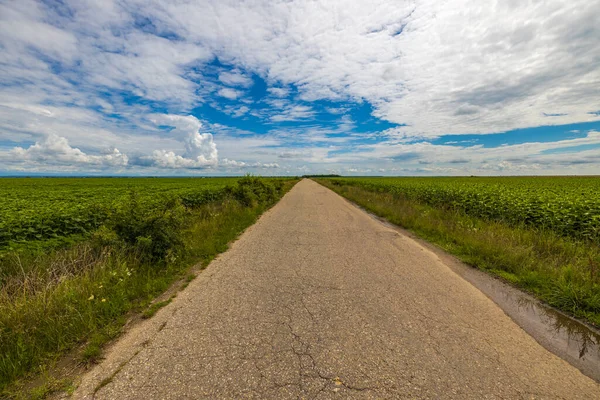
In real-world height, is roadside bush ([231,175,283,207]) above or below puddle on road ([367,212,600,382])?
above

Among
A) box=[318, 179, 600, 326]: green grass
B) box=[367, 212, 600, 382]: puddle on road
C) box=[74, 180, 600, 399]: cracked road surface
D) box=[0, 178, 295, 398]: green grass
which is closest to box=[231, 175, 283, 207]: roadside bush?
box=[0, 178, 295, 398]: green grass

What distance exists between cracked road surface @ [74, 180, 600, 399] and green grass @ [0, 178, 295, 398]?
0.58 metres

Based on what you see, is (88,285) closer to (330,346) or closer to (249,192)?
(330,346)

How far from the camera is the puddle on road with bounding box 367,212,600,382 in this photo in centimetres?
309

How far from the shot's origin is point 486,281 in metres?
5.46

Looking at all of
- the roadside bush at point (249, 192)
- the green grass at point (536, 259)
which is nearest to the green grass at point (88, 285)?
the green grass at point (536, 259)

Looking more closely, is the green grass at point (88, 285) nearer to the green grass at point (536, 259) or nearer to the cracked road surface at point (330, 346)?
the cracked road surface at point (330, 346)

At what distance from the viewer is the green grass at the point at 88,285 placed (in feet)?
9.94

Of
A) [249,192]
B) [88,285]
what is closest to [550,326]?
[88,285]

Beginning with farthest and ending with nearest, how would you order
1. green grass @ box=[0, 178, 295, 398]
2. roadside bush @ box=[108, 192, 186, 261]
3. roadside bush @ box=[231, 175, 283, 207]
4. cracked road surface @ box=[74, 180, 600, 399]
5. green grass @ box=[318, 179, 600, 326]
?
1. roadside bush @ box=[231, 175, 283, 207]
2. roadside bush @ box=[108, 192, 186, 261]
3. green grass @ box=[318, 179, 600, 326]
4. green grass @ box=[0, 178, 295, 398]
5. cracked road surface @ box=[74, 180, 600, 399]

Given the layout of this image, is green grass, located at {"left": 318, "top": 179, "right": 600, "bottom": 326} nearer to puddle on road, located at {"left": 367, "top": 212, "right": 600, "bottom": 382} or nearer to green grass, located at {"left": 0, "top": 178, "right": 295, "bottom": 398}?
puddle on road, located at {"left": 367, "top": 212, "right": 600, "bottom": 382}

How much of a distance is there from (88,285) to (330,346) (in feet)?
13.2

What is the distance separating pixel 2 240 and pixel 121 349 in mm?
4292

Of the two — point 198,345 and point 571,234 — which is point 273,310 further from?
point 571,234
